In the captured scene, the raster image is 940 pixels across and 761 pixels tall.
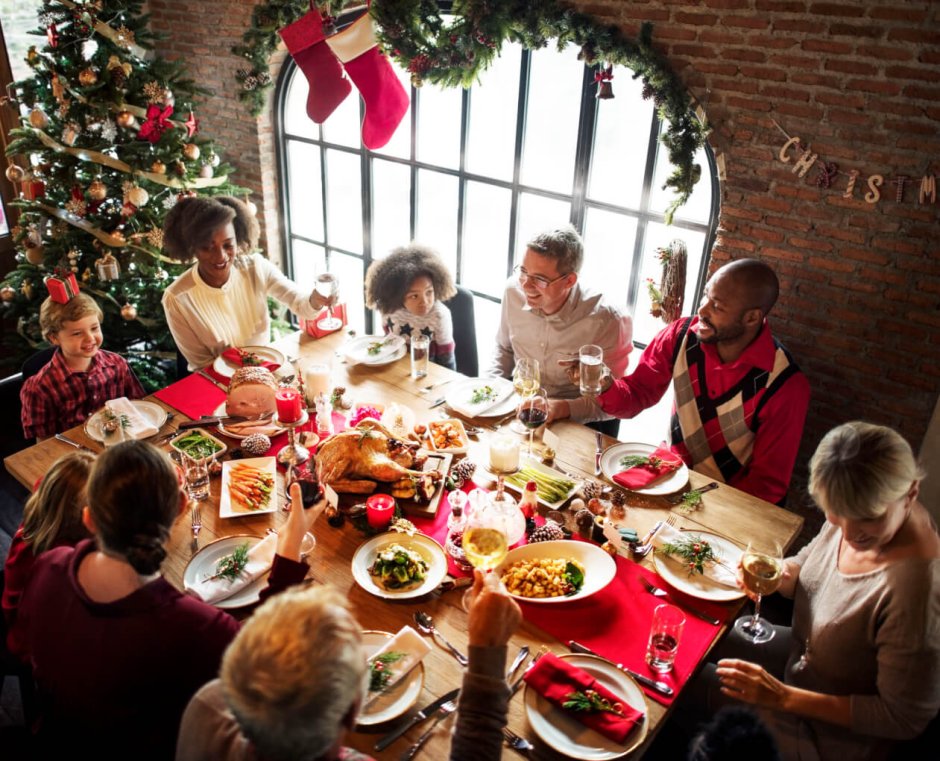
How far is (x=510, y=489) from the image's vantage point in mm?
2324

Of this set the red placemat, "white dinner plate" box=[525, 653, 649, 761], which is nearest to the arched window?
the red placemat

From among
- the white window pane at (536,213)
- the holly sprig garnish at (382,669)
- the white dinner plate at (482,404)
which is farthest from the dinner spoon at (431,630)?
the white window pane at (536,213)

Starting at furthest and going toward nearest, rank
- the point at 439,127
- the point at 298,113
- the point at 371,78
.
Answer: the point at 298,113
the point at 439,127
the point at 371,78

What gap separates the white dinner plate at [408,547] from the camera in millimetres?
1889

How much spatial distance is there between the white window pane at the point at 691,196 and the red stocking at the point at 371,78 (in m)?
1.49

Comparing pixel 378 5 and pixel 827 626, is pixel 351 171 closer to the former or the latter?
pixel 378 5

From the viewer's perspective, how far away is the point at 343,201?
5.24 metres

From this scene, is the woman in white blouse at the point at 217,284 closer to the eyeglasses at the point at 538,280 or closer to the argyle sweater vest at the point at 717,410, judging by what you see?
the eyeglasses at the point at 538,280

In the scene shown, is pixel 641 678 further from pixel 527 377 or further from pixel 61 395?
pixel 61 395

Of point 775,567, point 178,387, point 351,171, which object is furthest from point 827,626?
point 351,171

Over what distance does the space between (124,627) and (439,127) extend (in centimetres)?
383

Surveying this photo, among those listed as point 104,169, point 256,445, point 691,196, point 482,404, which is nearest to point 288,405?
point 256,445

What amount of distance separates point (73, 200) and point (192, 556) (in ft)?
9.85

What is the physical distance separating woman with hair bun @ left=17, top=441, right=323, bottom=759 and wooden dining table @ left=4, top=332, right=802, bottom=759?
0.36 meters
